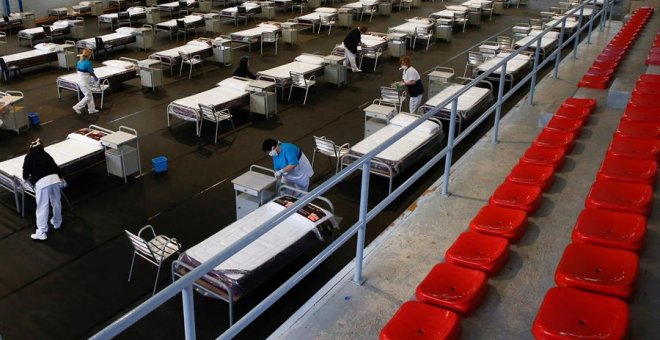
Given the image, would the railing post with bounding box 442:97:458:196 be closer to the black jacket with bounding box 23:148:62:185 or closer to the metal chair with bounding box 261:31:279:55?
the black jacket with bounding box 23:148:62:185

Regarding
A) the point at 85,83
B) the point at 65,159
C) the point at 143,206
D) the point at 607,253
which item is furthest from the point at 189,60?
the point at 607,253

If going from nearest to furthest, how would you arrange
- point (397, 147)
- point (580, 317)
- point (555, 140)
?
point (580, 317)
point (555, 140)
point (397, 147)

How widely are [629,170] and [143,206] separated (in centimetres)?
643

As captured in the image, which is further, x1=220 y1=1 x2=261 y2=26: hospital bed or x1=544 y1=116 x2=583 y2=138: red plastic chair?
x1=220 y1=1 x2=261 y2=26: hospital bed

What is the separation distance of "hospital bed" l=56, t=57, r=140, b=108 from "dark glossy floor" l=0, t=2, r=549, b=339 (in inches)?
13.3

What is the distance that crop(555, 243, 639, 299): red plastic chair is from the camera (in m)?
3.79

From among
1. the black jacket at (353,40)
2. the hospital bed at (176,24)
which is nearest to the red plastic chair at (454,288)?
the black jacket at (353,40)

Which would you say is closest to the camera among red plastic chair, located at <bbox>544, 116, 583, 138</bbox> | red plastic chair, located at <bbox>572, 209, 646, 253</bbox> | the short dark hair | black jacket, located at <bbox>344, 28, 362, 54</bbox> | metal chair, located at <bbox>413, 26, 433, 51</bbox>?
red plastic chair, located at <bbox>572, 209, 646, 253</bbox>

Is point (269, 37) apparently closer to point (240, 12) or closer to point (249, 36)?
point (249, 36)

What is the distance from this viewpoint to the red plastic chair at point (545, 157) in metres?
6.00

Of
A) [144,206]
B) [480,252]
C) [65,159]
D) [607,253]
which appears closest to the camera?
[607,253]

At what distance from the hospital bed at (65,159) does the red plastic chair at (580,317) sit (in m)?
7.18

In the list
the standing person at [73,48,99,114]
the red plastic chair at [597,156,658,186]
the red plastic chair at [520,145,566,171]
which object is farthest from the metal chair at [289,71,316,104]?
the red plastic chair at [597,156,658,186]

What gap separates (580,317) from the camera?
3.48m
